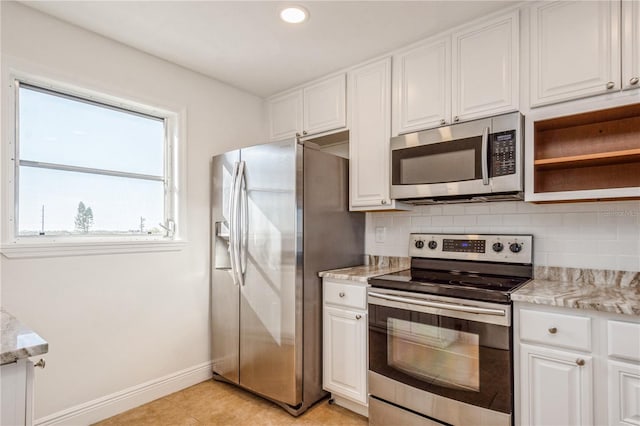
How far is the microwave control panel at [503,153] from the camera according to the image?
189 centimetres

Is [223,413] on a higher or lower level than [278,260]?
lower

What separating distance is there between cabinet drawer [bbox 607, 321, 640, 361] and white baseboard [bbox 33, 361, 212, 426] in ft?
8.47

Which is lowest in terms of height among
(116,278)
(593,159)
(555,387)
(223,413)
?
(223,413)

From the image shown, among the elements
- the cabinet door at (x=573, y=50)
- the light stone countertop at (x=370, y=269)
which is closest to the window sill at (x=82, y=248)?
the light stone countertop at (x=370, y=269)

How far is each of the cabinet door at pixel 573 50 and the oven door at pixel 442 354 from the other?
3.81ft

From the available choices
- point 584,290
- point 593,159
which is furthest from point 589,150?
point 584,290

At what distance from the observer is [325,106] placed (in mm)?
2820

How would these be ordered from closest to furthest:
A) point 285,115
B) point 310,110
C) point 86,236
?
point 86,236 < point 310,110 < point 285,115

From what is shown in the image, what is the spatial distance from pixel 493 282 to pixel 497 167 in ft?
2.10

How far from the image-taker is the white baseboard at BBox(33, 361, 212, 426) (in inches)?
81.4

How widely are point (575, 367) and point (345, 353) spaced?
1226mm

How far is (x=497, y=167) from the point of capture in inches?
76.3

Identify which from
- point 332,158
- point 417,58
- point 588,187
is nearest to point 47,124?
point 332,158

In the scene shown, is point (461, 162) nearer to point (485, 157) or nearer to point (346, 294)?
point (485, 157)
